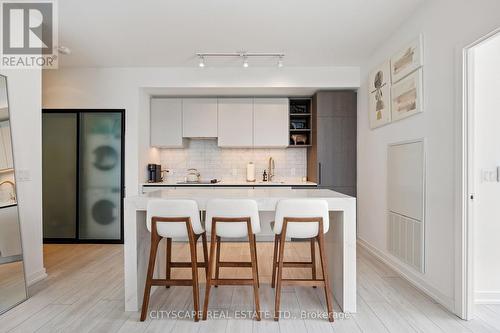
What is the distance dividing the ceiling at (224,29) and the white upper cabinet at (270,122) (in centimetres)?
77

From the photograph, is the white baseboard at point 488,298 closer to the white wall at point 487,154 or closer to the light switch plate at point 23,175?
the white wall at point 487,154

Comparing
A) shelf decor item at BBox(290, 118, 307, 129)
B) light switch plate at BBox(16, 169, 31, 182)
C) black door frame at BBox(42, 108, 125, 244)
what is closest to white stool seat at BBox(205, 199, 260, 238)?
light switch plate at BBox(16, 169, 31, 182)

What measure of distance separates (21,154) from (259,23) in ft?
9.23

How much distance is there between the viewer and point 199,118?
5.18 metres

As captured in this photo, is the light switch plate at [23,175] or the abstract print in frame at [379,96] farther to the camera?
the abstract print in frame at [379,96]

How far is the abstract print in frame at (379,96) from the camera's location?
12.1 feet

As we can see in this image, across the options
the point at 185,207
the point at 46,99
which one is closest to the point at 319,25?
the point at 185,207

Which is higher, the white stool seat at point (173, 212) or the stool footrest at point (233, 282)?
Answer: the white stool seat at point (173, 212)

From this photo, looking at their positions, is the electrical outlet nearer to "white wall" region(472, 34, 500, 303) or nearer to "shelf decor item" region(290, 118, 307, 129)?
"white wall" region(472, 34, 500, 303)

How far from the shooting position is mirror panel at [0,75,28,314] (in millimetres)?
2680

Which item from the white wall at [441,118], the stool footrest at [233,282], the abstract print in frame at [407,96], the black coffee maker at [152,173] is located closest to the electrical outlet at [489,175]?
the white wall at [441,118]

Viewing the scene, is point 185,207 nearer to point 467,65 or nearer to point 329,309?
point 329,309

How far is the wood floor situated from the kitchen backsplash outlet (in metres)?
2.21

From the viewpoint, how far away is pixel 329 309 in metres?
2.41
